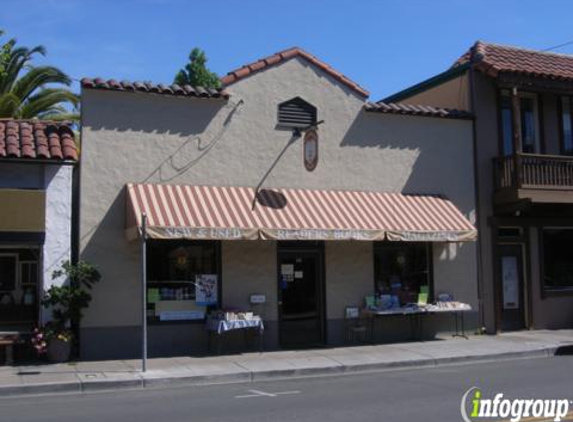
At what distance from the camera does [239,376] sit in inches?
506

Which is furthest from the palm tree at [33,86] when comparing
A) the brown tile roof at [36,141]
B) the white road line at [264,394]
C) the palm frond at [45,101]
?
the white road line at [264,394]

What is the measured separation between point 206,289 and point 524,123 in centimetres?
1015

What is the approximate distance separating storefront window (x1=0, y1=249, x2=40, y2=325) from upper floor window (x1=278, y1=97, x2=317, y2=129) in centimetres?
630

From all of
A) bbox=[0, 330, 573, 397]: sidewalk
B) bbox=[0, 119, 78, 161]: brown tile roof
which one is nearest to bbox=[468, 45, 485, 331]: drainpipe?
bbox=[0, 330, 573, 397]: sidewalk

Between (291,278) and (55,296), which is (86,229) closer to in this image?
(55,296)

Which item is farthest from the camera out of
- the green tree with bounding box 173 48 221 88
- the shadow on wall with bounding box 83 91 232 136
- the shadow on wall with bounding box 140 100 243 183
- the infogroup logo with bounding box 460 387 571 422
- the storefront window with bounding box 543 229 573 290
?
the green tree with bounding box 173 48 221 88

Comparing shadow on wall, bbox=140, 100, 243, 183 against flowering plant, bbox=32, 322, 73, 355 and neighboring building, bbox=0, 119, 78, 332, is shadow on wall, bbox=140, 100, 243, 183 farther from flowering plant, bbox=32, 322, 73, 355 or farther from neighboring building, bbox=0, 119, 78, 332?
flowering plant, bbox=32, 322, 73, 355

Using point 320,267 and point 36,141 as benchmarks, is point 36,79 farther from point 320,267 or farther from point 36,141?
point 320,267

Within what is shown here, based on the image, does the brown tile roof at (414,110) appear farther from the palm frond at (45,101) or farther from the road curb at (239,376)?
the palm frond at (45,101)

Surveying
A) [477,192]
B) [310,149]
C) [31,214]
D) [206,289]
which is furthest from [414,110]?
[31,214]

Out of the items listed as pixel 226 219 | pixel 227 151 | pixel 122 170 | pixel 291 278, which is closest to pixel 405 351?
pixel 291 278

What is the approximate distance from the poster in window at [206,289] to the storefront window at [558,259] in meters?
9.42

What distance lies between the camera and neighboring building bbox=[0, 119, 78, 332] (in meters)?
14.2

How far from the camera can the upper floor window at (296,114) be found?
16969 millimetres
